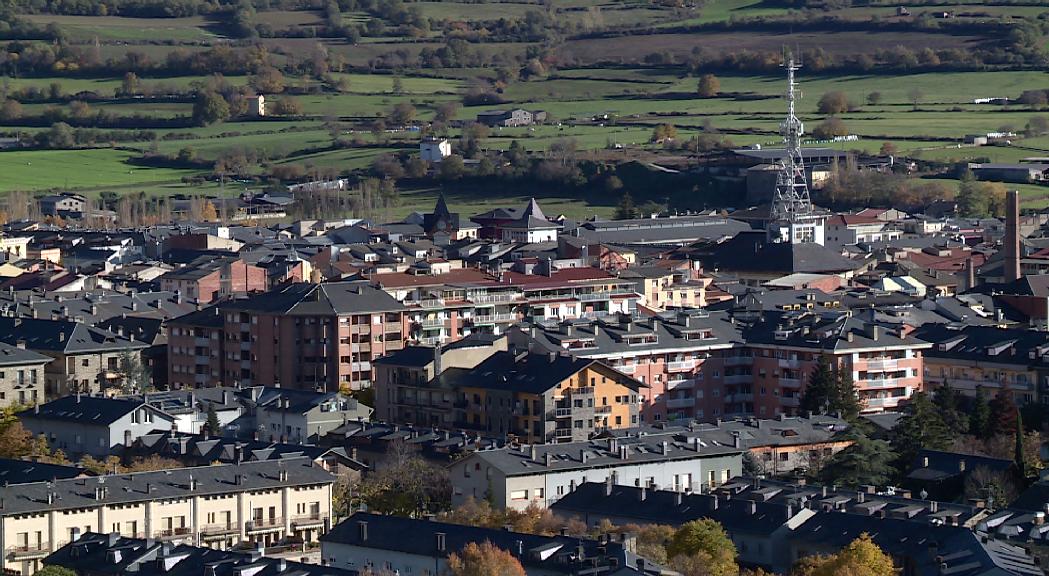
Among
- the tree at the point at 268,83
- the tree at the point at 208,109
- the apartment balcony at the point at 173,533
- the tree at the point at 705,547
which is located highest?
the tree at the point at 268,83

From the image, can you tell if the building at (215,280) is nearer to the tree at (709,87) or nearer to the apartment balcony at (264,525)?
the apartment balcony at (264,525)

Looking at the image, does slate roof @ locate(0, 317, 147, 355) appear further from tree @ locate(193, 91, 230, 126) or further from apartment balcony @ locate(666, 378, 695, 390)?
tree @ locate(193, 91, 230, 126)

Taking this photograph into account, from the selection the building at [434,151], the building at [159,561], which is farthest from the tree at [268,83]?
the building at [159,561]

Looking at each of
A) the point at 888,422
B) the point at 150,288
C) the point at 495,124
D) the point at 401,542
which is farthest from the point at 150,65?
the point at 401,542

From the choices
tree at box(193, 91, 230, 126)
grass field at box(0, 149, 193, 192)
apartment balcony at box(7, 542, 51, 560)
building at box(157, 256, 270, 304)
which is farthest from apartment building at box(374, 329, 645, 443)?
tree at box(193, 91, 230, 126)

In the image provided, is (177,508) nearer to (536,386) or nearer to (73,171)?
(536,386)

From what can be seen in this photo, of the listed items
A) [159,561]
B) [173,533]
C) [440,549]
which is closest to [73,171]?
[173,533]
